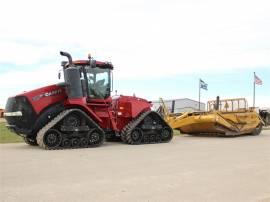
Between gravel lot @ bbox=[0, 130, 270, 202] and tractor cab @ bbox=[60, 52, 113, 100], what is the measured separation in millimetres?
3052

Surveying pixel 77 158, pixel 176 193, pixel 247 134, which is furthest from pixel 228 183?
pixel 247 134

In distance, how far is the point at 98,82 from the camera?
51.4 ft

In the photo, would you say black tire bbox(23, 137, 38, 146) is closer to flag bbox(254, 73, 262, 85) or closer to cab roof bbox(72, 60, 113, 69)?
cab roof bbox(72, 60, 113, 69)

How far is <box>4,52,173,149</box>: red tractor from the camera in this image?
45.0 ft

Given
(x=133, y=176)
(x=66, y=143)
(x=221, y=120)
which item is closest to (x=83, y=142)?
(x=66, y=143)

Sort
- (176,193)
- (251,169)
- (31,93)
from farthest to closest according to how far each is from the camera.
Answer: (31,93) < (251,169) < (176,193)

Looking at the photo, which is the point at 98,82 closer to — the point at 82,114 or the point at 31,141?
the point at 82,114

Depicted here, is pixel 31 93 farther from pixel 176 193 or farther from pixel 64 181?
pixel 176 193

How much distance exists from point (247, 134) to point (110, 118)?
28.8 ft

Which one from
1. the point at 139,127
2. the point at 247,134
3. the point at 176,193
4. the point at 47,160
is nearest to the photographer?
the point at 176,193

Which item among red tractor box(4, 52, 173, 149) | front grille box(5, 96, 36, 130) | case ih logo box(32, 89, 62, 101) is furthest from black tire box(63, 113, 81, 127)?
front grille box(5, 96, 36, 130)

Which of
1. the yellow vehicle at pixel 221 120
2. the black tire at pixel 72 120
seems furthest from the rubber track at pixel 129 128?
the yellow vehicle at pixel 221 120

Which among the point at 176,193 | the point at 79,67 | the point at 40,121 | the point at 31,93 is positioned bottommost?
the point at 176,193

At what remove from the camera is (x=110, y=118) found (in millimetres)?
15836
